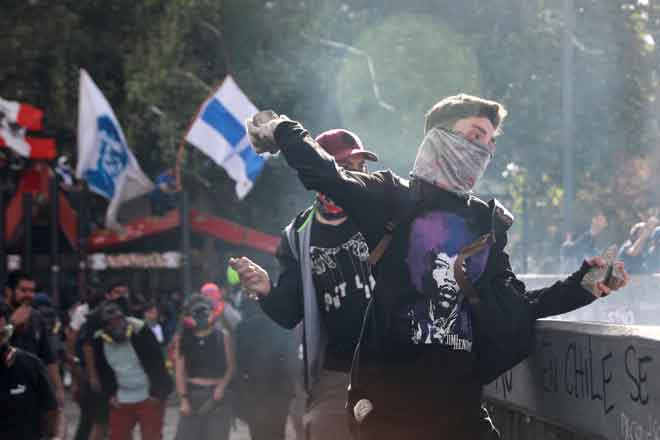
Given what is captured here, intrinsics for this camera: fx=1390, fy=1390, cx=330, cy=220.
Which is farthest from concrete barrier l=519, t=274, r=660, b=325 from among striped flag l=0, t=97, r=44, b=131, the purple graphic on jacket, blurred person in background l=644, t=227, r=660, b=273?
striped flag l=0, t=97, r=44, b=131

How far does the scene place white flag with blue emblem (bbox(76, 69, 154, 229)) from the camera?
75.2 ft

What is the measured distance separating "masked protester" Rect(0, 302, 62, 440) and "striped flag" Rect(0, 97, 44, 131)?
16.7 m

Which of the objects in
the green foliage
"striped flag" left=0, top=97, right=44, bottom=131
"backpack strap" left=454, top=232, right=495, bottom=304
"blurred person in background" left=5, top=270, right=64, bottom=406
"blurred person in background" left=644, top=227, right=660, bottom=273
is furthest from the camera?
the green foliage

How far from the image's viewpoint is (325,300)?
5211mm

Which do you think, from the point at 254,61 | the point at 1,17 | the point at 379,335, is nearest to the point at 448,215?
the point at 379,335

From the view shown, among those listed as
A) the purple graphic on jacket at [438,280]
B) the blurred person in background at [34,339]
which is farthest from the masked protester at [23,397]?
the purple graphic on jacket at [438,280]

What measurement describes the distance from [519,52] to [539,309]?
24.3 m

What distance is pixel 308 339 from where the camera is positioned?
5184mm

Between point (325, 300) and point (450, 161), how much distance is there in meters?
1.27

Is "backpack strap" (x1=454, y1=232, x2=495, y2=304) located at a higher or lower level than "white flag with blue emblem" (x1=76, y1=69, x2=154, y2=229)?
lower

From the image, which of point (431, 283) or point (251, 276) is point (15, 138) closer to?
point (251, 276)

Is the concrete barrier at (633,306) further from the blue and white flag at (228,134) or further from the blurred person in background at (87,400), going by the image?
the blue and white flag at (228,134)

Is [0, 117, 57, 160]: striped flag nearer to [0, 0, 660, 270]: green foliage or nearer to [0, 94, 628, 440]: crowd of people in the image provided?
[0, 0, 660, 270]: green foliage

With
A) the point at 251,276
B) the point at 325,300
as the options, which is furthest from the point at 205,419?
the point at 251,276
